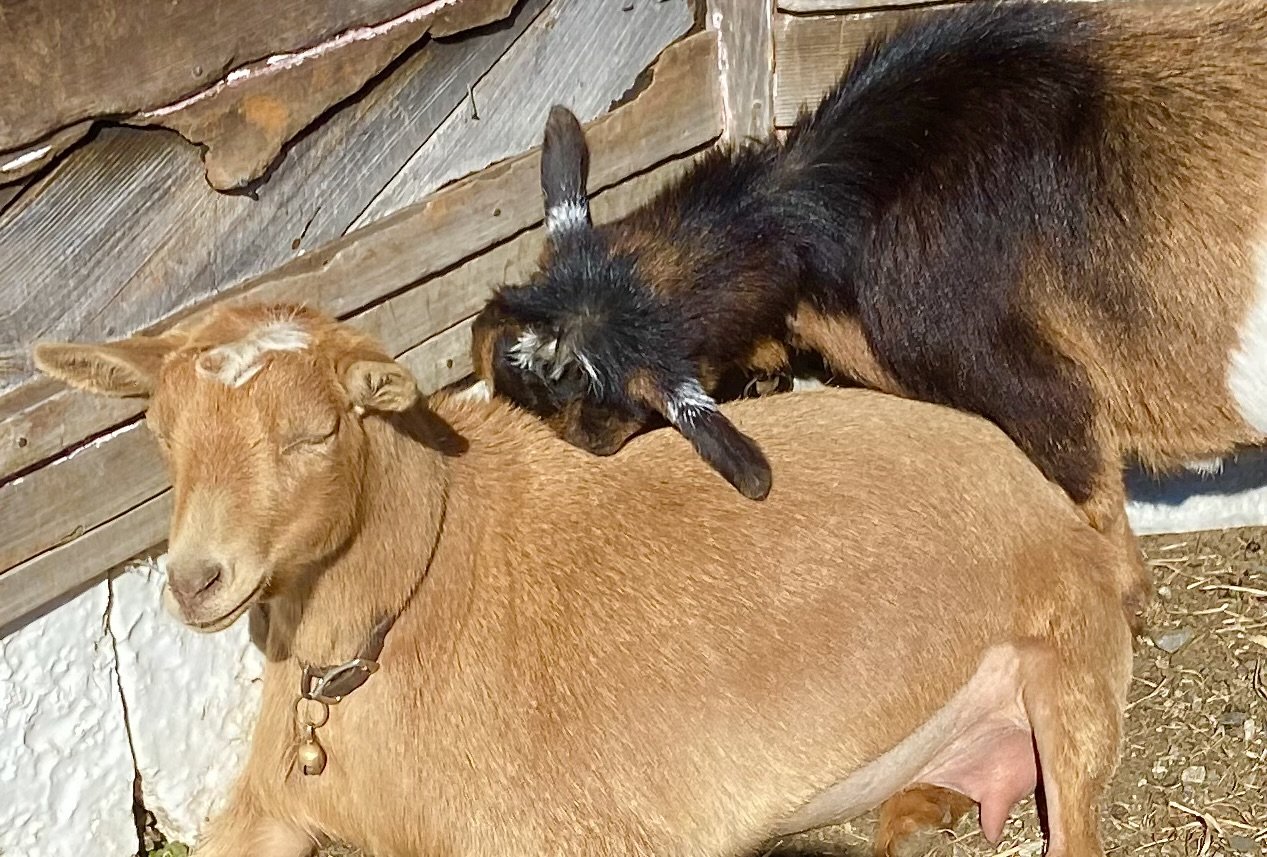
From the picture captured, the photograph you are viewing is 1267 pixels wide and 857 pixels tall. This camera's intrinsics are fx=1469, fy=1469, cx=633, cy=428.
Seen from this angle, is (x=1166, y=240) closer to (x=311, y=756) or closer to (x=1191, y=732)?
(x=1191, y=732)

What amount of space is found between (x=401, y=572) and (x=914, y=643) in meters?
1.11

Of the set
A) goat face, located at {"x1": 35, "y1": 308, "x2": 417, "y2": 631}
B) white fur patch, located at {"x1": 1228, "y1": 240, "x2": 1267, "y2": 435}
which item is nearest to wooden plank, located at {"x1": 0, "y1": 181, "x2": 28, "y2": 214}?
goat face, located at {"x1": 35, "y1": 308, "x2": 417, "y2": 631}

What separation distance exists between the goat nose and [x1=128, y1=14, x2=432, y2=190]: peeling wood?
3.00 feet

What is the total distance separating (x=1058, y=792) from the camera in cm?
332

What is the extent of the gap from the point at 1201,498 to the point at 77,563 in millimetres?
3124

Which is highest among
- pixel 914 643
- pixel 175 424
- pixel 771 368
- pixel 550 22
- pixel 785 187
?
pixel 550 22

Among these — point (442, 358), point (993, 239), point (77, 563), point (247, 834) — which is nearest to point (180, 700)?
point (247, 834)

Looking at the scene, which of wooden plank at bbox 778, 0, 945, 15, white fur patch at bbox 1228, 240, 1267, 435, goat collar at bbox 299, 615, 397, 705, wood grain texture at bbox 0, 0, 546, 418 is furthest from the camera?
wooden plank at bbox 778, 0, 945, 15

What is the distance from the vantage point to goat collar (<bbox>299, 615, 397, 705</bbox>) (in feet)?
9.42

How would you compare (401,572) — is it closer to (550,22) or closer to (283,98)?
(283,98)

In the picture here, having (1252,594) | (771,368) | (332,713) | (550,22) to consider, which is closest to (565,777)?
(332,713)

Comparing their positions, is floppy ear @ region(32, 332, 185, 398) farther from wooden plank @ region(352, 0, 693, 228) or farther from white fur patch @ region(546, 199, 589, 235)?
white fur patch @ region(546, 199, 589, 235)

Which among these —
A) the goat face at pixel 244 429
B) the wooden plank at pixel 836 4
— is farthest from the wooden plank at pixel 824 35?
the goat face at pixel 244 429

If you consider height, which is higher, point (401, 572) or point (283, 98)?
point (283, 98)
